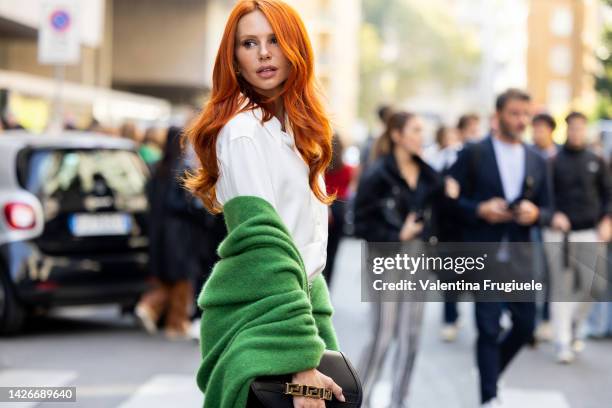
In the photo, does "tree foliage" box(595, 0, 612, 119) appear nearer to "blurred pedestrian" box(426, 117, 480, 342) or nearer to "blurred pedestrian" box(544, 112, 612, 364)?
"blurred pedestrian" box(426, 117, 480, 342)

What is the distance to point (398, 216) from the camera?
25.1 feet

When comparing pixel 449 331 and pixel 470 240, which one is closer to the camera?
pixel 470 240

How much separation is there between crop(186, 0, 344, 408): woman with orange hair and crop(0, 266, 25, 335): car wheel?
284 inches

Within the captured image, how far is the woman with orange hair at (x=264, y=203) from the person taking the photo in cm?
331

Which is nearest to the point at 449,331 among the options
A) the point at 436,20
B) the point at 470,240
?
the point at 470,240

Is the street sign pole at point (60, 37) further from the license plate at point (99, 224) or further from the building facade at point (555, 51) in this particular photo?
the building facade at point (555, 51)

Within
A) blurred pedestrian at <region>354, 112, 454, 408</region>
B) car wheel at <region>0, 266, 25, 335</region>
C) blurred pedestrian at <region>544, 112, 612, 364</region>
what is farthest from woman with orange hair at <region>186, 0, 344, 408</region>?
car wheel at <region>0, 266, 25, 335</region>

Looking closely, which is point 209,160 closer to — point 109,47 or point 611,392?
point 611,392

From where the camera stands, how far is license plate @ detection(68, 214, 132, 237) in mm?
10859

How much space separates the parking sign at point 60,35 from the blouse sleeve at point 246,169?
38.4ft

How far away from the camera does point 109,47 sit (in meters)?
37.0

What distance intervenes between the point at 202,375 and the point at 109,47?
34280 millimetres

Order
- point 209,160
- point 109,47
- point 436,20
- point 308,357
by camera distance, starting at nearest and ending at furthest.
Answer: point 308,357
point 209,160
point 109,47
point 436,20

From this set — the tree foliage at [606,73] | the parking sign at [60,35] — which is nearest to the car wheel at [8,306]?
the parking sign at [60,35]
